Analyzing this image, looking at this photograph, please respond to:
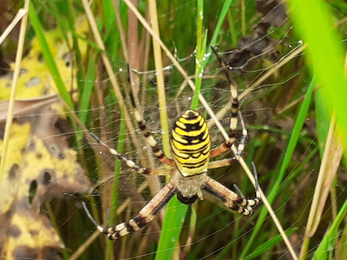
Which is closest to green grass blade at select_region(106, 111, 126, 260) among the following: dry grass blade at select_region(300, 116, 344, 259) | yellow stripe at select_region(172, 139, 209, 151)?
yellow stripe at select_region(172, 139, 209, 151)

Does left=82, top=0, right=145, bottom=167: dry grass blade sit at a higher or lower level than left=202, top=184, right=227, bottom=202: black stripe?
higher

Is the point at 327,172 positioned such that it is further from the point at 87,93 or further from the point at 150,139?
the point at 87,93

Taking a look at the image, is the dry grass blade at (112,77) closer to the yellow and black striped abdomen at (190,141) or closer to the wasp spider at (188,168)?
the wasp spider at (188,168)

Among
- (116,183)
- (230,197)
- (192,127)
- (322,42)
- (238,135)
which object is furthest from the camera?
(230,197)

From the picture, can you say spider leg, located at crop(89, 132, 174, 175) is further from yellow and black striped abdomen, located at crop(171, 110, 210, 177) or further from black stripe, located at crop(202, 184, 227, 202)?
black stripe, located at crop(202, 184, 227, 202)

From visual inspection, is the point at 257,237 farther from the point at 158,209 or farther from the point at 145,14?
the point at 145,14

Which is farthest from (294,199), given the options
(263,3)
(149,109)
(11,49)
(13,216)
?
(11,49)

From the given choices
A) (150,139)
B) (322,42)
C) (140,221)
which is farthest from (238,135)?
(322,42)

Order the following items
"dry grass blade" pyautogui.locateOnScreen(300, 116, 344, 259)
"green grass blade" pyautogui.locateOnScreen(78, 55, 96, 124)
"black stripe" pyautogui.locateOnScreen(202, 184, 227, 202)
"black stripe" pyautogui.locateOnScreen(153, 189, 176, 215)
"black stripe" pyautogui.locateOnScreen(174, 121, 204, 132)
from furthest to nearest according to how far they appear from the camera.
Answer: "black stripe" pyautogui.locateOnScreen(202, 184, 227, 202), "black stripe" pyautogui.locateOnScreen(153, 189, 176, 215), "green grass blade" pyautogui.locateOnScreen(78, 55, 96, 124), "dry grass blade" pyautogui.locateOnScreen(300, 116, 344, 259), "black stripe" pyautogui.locateOnScreen(174, 121, 204, 132)
